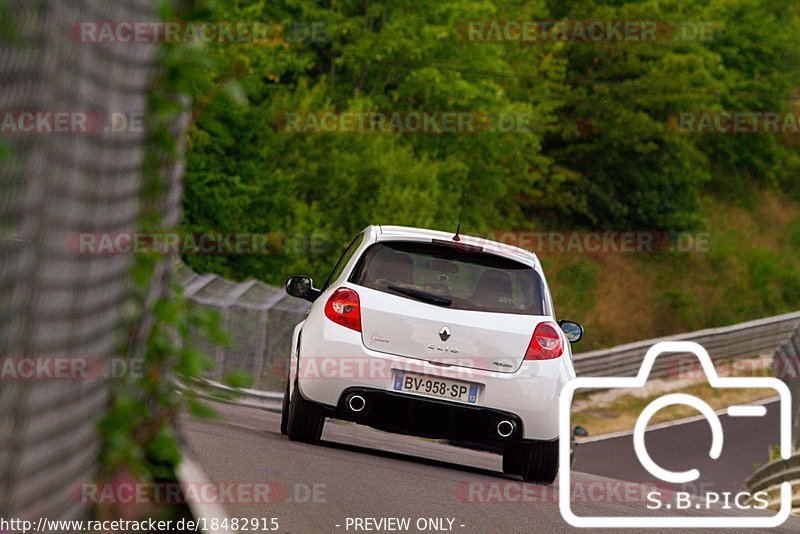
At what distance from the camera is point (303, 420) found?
36.2 feet

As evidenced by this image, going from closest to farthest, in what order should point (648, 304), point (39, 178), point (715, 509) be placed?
1. point (39, 178)
2. point (715, 509)
3. point (648, 304)

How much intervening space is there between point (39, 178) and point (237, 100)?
78 centimetres

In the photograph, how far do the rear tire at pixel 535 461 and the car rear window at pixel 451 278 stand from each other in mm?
944

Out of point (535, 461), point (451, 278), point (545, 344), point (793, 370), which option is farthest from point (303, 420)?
point (793, 370)

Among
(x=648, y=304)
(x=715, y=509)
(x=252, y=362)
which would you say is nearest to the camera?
(x=715, y=509)

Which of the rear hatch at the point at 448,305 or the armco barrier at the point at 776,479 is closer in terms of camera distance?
the rear hatch at the point at 448,305

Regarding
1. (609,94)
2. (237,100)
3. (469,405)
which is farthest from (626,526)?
(609,94)

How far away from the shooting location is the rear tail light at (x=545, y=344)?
10.5 meters

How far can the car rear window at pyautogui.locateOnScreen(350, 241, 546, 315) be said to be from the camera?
10.6 meters

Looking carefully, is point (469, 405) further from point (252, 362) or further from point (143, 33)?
point (252, 362)

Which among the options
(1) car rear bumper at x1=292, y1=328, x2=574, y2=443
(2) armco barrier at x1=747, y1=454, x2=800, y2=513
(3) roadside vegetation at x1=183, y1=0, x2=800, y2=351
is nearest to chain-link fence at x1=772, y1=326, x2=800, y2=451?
(2) armco barrier at x1=747, y1=454, x2=800, y2=513

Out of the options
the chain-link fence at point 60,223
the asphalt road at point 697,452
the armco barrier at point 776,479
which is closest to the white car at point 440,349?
the chain-link fence at point 60,223

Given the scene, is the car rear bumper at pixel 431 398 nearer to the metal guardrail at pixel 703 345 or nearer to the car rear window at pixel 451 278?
the car rear window at pixel 451 278

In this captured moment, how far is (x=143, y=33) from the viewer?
11.7 ft
